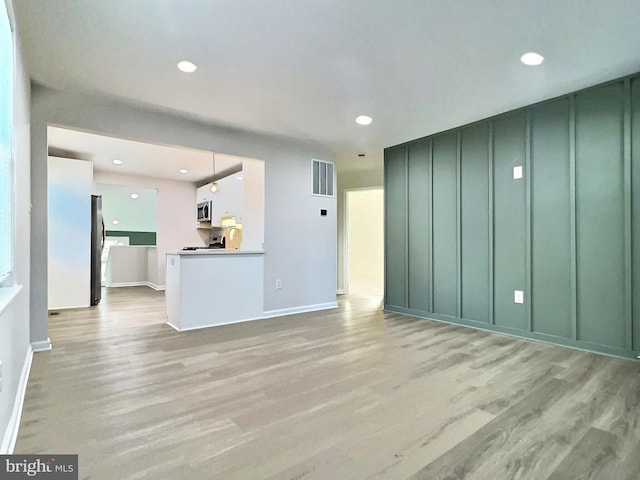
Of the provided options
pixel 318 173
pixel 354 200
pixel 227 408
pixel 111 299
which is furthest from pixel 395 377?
pixel 354 200

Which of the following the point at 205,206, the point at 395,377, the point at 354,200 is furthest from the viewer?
the point at 354,200

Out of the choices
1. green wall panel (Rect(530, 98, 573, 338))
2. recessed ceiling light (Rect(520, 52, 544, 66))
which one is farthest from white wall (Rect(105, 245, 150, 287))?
recessed ceiling light (Rect(520, 52, 544, 66))

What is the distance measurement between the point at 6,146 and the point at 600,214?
14.3ft

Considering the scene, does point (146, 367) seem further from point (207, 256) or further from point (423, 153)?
point (423, 153)

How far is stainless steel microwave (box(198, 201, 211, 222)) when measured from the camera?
7012 mm

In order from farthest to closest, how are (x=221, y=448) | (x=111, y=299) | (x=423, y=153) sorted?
(x=111, y=299)
(x=423, y=153)
(x=221, y=448)

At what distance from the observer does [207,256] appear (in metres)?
4.00

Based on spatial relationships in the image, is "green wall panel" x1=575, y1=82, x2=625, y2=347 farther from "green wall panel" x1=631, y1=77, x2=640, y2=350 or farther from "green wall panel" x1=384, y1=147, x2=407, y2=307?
"green wall panel" x1=384, y1=147, x2=407, y2=307

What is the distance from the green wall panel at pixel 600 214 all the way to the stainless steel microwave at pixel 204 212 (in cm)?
624

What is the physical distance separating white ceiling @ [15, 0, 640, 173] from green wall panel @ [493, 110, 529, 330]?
12.2 inches

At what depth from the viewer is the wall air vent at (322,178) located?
494 cm

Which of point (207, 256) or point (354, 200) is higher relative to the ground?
point (354, 200)

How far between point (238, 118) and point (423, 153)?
2507 millimetres

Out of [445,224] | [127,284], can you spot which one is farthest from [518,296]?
[127,284]
